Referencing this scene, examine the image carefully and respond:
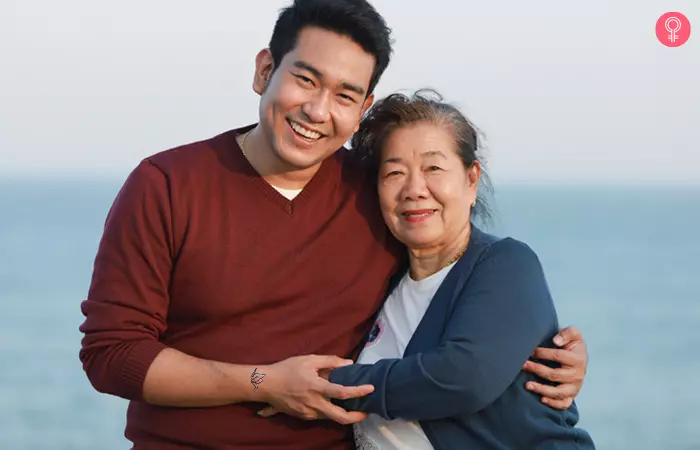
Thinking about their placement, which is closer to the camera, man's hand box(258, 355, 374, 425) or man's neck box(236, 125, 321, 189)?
man's hand box(258, 355, 374, 425)

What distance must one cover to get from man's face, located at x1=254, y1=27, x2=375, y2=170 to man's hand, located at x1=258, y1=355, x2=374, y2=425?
538mm

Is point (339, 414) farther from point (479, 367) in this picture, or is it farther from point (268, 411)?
point (479, 367)

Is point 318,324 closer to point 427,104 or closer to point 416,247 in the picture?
point 416,247

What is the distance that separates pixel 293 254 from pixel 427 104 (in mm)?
542

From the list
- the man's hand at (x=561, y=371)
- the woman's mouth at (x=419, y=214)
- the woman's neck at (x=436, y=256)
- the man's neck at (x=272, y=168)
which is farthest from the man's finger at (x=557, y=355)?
the man's neck at (x=272, y=168)

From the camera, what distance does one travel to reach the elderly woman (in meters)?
2.22

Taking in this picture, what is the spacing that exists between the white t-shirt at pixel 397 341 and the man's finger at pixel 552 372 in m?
0.30

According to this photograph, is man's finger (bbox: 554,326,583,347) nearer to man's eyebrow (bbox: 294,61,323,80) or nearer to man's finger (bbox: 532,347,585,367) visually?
man's finger (bbox: 532,347,585,367)

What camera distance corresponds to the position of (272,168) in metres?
2.56

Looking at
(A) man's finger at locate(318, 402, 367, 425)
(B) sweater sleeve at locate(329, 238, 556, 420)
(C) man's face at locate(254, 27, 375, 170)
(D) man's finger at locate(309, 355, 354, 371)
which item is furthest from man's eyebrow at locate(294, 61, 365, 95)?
(A) man's finger at locate(318, 402, 367, 425)

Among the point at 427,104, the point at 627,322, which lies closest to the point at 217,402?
the point at 427,104

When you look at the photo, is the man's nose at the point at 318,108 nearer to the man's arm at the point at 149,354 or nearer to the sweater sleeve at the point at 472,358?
the man's arm at the point at 149,354

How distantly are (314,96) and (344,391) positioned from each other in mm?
772

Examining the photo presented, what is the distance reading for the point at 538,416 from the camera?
2.32 metres
